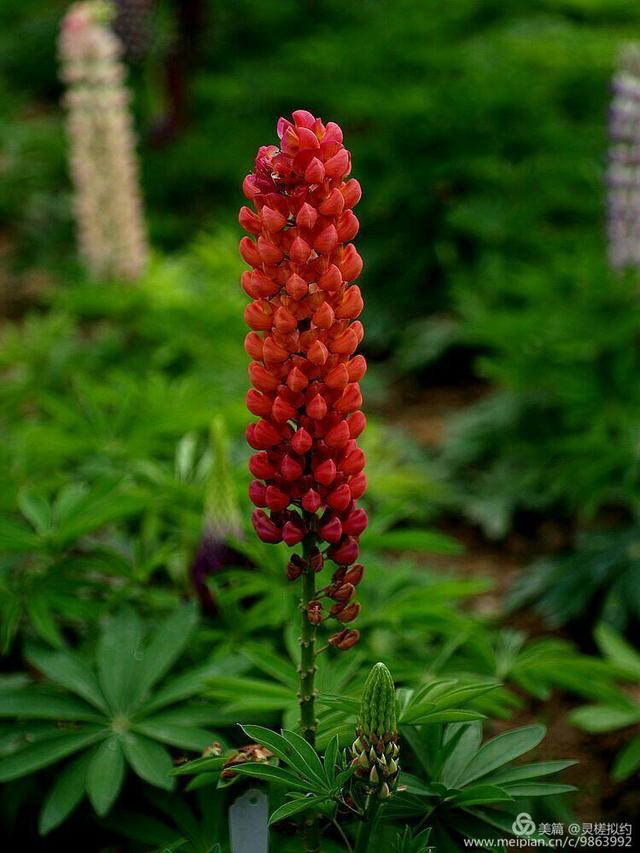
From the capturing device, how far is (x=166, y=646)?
1902 mm

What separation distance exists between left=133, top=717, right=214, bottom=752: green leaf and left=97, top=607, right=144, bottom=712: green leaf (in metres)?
0.06

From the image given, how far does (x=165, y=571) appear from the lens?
2686 mm

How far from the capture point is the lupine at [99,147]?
3.80 meters

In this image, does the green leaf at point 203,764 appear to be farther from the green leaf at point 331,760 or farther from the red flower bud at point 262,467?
the red flower bud at point 262,467

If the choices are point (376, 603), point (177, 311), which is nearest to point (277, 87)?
point (177, 311)

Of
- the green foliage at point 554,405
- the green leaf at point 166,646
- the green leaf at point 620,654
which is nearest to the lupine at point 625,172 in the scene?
the green foliage at point 554,405

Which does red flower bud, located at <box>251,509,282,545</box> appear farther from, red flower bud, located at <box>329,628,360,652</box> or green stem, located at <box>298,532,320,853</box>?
red flower bud, located at <box>329,628,360,652</box>

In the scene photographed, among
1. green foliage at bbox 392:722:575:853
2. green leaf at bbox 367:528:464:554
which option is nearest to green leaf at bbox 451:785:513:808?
green foliage at bbox 392:722:575:853

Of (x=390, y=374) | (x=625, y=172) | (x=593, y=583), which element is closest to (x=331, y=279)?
(x=593, y=583)

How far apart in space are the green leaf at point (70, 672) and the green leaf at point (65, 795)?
0.11 meters

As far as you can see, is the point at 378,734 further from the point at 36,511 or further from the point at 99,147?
the point at 99,147

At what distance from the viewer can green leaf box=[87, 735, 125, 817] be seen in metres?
1.62

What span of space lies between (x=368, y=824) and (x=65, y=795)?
66 centimetres

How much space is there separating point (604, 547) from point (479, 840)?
1.86 m
